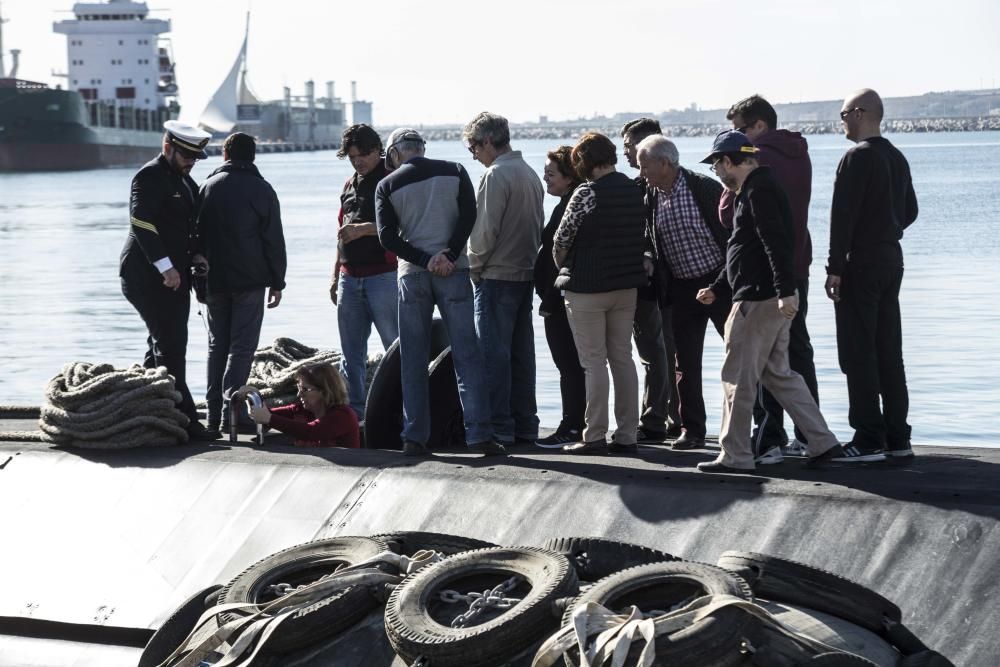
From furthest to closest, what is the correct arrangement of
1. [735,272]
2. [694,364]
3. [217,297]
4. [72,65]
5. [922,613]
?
[72,65] < [217,297] < [694,364] < [735,272] < [922,613]

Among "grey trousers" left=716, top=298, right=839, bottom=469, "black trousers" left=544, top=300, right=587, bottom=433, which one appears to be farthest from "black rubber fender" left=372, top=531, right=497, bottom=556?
"black trousers" left=544, top=300, right=587, bottom=433

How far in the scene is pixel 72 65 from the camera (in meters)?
122

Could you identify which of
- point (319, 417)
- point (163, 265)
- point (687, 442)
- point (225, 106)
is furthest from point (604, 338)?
point (225, 106)

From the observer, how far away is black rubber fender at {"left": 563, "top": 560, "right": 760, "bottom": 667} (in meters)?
5.12

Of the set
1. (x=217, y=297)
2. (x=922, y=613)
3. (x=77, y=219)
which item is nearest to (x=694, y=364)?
(x=922, y=613)

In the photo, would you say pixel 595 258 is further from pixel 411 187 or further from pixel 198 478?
pixel 198 478

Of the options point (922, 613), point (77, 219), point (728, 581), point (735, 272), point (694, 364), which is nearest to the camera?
point (728, 581)

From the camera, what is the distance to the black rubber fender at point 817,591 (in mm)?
5641

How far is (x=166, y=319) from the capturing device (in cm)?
948

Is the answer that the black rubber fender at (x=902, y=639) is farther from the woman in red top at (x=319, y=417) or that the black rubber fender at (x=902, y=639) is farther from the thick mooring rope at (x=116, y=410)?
the thick mooring rope at (x=116, y=410)

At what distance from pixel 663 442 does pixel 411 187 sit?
2181 millimetres

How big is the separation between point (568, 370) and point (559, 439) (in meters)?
0.43

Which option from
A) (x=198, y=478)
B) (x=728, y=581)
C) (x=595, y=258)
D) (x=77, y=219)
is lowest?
(x=77, y=219)

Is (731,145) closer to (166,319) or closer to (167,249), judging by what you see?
(167,249)
